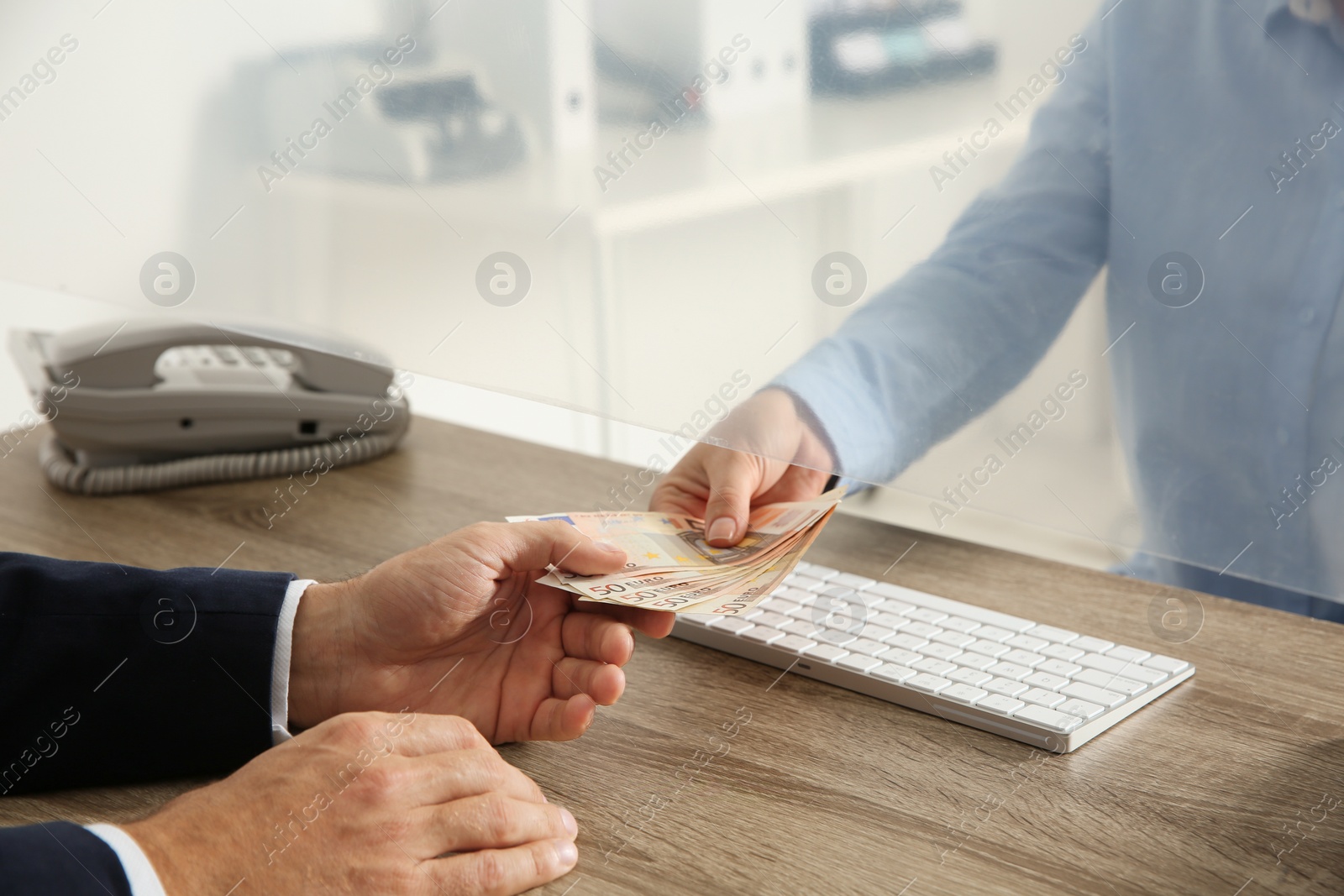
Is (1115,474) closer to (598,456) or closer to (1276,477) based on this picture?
(1276,477)

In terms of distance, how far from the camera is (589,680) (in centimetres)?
83

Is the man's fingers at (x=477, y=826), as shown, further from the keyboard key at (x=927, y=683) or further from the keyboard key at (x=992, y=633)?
the keyboard key at (x=992, y=633)

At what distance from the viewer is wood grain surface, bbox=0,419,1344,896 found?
65 cm

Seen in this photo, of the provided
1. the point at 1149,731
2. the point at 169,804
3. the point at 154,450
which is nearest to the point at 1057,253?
the point at 1149,731

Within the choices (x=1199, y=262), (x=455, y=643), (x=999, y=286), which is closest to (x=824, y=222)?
(x=999, y=286)

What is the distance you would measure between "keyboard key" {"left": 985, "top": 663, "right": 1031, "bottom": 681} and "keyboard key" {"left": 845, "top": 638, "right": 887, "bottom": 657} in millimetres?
86

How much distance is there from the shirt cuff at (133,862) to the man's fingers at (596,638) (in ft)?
1.12

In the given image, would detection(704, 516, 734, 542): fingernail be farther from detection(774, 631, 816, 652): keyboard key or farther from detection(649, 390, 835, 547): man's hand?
detection(774, 631, 816, 652): keyboard key

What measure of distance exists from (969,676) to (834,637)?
0.12m

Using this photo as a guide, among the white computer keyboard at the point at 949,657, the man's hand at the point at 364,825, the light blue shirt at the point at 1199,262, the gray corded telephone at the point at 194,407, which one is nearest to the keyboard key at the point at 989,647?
the white computer keyboard at the point at 949,657

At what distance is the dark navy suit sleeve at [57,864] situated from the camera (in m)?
0.60

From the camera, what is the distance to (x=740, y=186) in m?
0.75

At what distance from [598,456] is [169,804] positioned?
0.77m

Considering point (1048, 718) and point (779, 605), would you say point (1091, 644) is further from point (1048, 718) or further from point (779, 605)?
point (779, 605)
